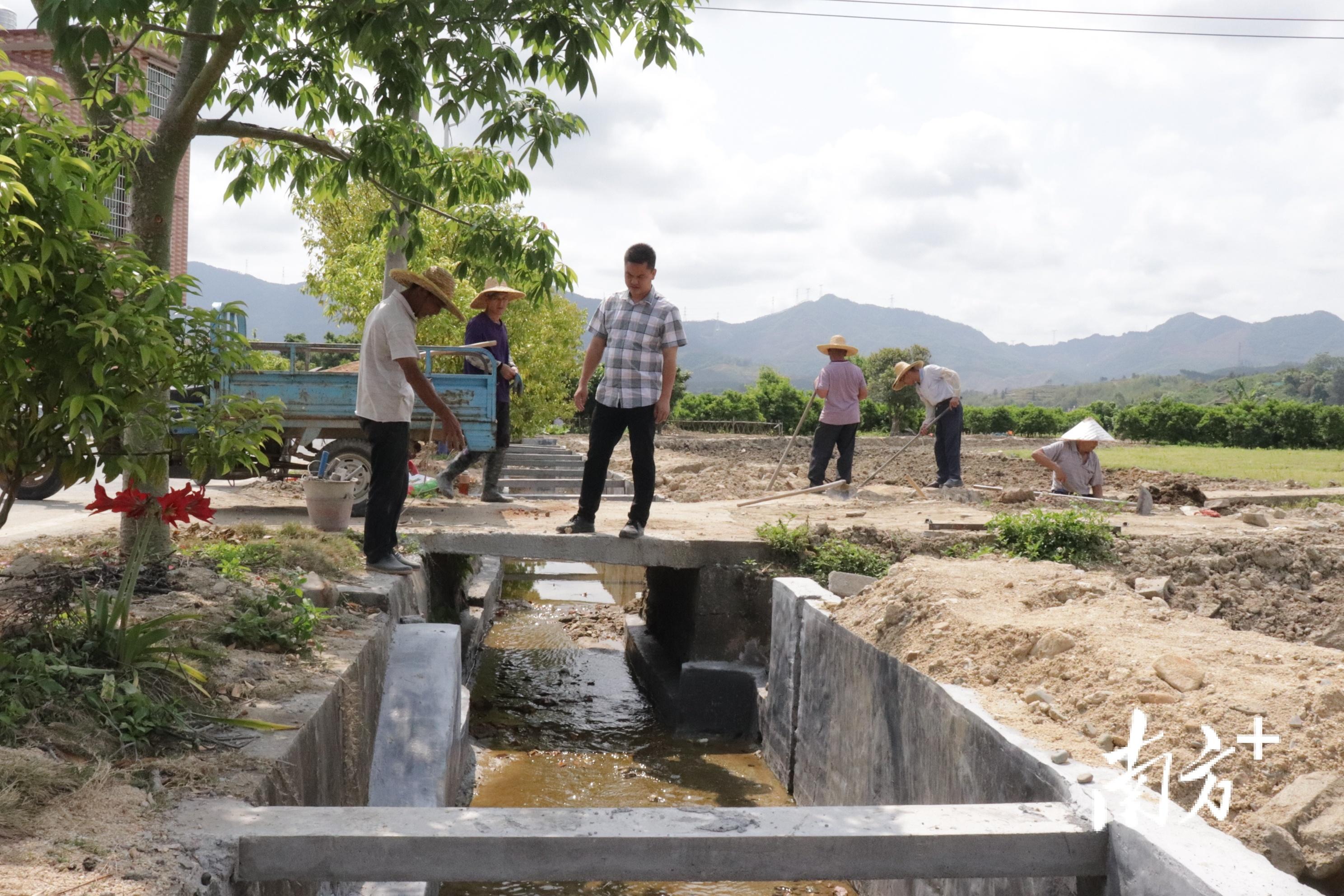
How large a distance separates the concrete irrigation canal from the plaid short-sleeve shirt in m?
1.21

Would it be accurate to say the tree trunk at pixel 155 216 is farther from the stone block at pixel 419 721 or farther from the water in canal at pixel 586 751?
the water in canal at pixel 586 751

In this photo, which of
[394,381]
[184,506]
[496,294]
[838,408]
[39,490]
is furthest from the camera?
[838,408]

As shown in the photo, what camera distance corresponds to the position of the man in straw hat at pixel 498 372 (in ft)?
29.4

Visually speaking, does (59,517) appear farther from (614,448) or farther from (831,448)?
(831,448)

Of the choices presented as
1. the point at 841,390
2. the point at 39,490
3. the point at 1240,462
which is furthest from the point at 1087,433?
the point at 1240,462

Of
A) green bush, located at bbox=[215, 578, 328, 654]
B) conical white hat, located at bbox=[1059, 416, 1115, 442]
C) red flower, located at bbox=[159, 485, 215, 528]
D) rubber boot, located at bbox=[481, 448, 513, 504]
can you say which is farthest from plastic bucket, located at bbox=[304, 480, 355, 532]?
conical white hat, located at bbox=[1059, 416, 1115, 442]

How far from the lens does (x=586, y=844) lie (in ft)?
9.27

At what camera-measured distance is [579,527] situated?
7609 millimetres

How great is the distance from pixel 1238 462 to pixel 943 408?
15679 millimetres

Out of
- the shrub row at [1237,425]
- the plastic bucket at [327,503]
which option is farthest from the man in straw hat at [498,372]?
the shrub row at [1237,425]

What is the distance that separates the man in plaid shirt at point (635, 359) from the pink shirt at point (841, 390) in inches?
178

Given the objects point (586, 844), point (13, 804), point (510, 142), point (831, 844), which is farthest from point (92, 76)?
point (831, 844)

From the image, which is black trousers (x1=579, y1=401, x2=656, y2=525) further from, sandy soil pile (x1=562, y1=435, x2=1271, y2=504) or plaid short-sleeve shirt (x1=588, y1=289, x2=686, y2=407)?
sandy soil pile (x1=562, y1=435, x2=1271, y2=504)

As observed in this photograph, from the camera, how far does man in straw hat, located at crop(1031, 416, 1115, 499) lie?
1011 centimetres
